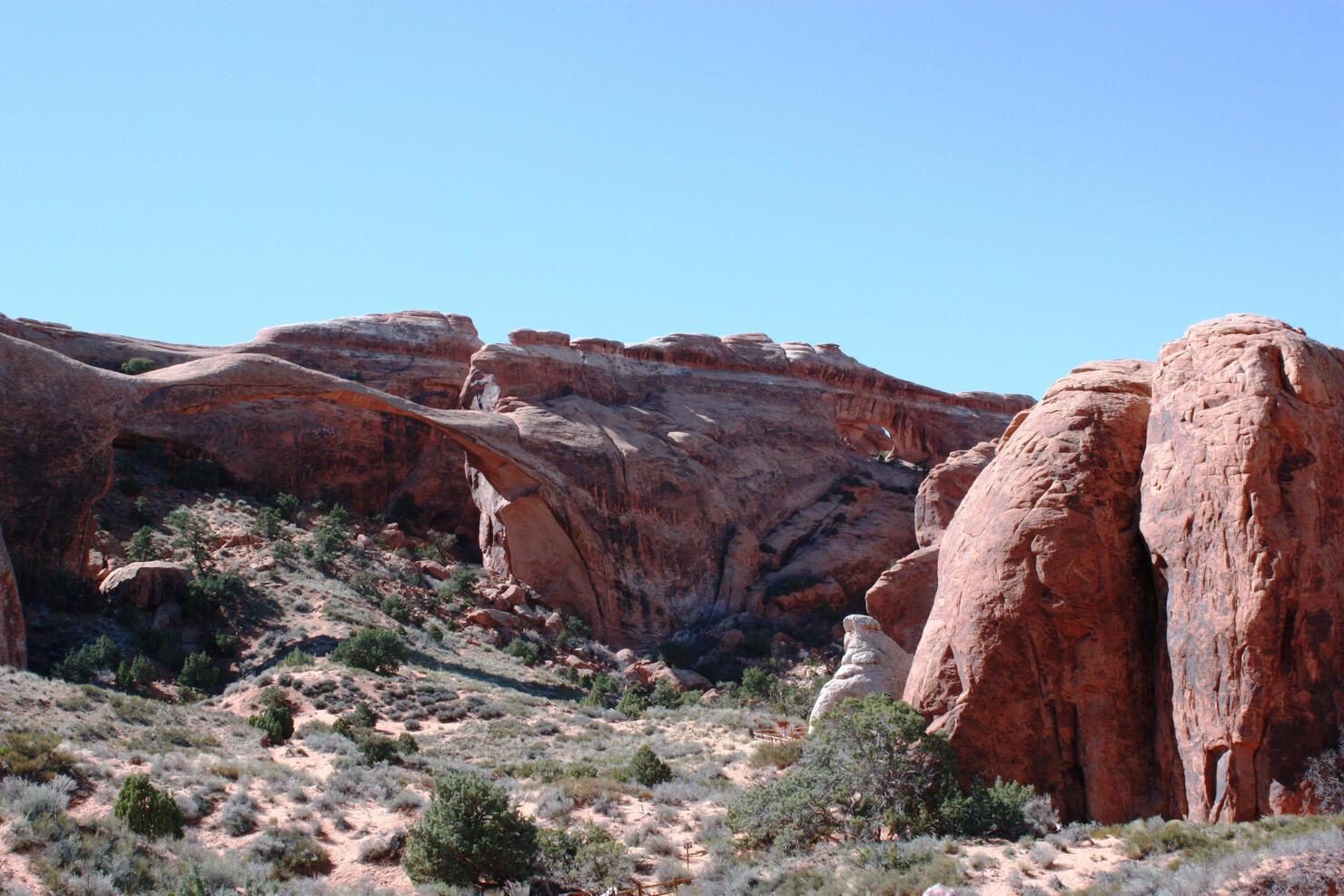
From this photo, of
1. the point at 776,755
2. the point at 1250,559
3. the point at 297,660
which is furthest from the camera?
the point at 297,660

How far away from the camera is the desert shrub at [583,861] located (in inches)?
520

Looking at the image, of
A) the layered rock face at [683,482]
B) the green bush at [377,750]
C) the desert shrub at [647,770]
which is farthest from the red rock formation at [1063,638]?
the layered rock face at [683,482]

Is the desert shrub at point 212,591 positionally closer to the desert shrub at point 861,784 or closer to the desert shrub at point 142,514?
the desert shrub at point 142,514

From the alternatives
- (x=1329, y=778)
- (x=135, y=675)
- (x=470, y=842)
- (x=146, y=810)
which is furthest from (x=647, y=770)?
(x=135, y=675)

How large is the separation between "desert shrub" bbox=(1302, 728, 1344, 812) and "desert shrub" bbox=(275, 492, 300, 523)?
3180cm

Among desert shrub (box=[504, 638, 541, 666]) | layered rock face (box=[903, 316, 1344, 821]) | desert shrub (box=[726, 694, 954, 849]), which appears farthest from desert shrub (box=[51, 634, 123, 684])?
layered rock face (box=[903, 316, 1344, 821])

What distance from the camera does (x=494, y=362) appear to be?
38.5 m

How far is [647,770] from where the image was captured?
57.3 ft

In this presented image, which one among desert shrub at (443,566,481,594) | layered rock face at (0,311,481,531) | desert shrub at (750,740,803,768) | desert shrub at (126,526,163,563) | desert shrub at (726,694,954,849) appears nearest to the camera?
desert shrub at (726,694,954,849)

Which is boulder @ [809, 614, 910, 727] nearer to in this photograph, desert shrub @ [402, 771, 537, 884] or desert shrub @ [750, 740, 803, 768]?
desert shrub @ [750, 740, 803, 768]

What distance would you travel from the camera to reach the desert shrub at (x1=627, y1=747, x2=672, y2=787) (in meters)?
17.4

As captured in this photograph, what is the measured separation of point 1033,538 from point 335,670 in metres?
16.8

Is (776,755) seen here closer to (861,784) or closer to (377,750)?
(861,784)

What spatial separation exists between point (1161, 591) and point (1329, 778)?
2572 millimetres
